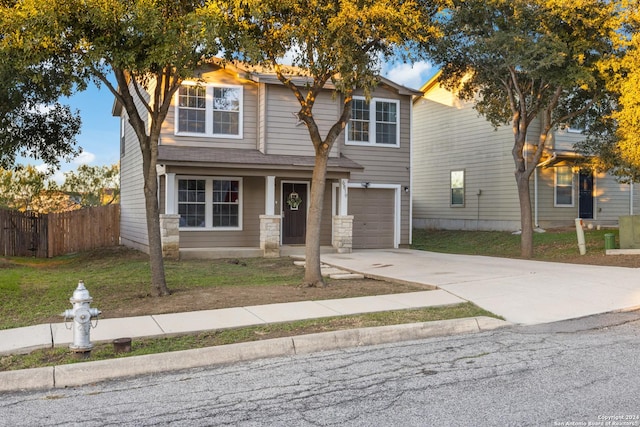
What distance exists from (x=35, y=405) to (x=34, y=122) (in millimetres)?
14536

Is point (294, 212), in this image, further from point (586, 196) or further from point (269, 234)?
point (586, 196)

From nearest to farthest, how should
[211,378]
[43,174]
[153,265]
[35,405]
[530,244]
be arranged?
[35,405], [211,378], [153,265], [530,244], [43,174]

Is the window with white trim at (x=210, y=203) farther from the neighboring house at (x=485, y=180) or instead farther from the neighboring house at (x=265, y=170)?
the neighboring house at (x=485, y=180)

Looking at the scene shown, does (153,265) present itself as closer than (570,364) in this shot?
No

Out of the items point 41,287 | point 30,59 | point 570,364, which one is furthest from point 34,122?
point 570,364

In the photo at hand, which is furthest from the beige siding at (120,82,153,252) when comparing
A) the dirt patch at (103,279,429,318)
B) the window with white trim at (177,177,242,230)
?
the dirt patch at (103,279,429,318)

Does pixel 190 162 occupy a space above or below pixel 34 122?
below

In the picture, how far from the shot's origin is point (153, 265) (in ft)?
31.0

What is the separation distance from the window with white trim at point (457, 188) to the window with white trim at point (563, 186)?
400cm

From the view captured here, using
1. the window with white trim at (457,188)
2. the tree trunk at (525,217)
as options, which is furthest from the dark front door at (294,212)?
the window with white trim at (457,188)

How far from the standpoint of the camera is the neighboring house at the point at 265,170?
53.1 feet

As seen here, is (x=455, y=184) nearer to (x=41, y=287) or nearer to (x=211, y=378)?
(x=41, y=287)

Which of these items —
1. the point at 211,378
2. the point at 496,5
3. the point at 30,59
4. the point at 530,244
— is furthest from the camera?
the point at 530,244

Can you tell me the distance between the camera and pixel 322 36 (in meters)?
9.38
